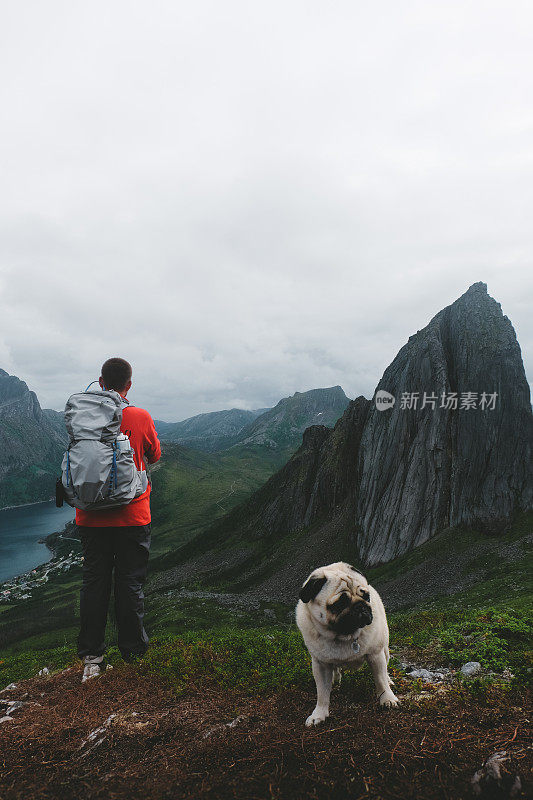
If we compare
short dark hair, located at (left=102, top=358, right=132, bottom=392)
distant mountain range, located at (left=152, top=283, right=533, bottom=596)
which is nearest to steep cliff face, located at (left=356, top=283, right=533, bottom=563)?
distant mountain range, located at (left=152, top=283, right=533, bottom=596)

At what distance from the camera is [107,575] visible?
318 inches

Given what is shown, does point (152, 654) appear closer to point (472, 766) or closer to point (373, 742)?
point (373, 742)

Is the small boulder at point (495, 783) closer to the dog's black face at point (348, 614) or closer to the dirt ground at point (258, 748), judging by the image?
the dirt ground at point (258, 748)

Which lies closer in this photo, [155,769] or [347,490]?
[155,769]

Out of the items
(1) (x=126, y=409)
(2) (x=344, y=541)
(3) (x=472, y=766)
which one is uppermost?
(1) (x=126, y=409)

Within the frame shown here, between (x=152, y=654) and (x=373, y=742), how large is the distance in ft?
23.2

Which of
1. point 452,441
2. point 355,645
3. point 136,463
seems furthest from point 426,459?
point 355,645

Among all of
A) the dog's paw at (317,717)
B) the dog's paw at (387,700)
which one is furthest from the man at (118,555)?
the dog's paw at (387,700)

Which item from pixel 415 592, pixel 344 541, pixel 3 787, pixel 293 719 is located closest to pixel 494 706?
pixel 293 719

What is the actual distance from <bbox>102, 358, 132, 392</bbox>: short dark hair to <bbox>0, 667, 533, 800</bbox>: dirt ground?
5.84 meters

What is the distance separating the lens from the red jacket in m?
7.62

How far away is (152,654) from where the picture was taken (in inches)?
363

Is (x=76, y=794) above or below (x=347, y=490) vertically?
above

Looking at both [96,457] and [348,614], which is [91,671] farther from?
[348,614]
